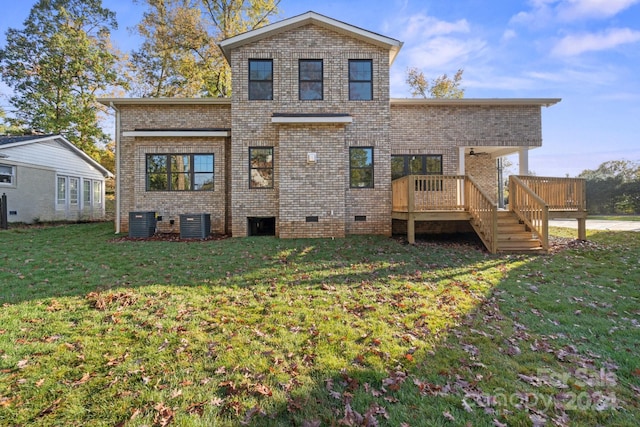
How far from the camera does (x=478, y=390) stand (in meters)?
2.69

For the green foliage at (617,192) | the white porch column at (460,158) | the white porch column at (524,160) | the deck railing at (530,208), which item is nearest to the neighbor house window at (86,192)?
the white porch column at (460,158)

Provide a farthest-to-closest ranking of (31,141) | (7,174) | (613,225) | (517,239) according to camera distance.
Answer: (31,141), (7,174), (613,225), (517,239)

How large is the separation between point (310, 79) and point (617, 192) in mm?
29086

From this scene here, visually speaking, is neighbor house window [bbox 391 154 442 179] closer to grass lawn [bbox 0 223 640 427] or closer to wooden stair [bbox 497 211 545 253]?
wooden stair [bbox 497 211 545 253]

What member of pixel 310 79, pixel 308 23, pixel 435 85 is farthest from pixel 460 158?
pixel 435 85

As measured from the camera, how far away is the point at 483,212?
905 centimetres

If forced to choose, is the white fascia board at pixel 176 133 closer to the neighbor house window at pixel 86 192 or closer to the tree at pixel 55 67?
the neighbor house window at pixel 86 192

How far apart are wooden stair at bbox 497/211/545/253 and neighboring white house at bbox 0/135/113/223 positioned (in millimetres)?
21633

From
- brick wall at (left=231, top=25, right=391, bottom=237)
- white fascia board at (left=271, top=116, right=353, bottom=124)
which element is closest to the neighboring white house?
brick wall at (left=231, top=25, right=391, bottom=237)

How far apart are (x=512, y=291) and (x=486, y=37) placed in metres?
11.2

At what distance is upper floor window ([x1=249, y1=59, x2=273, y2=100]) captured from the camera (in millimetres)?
11102

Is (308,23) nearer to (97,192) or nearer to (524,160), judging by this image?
(524,160)

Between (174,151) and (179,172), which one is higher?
(174,151)

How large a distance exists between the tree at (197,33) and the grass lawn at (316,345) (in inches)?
705
